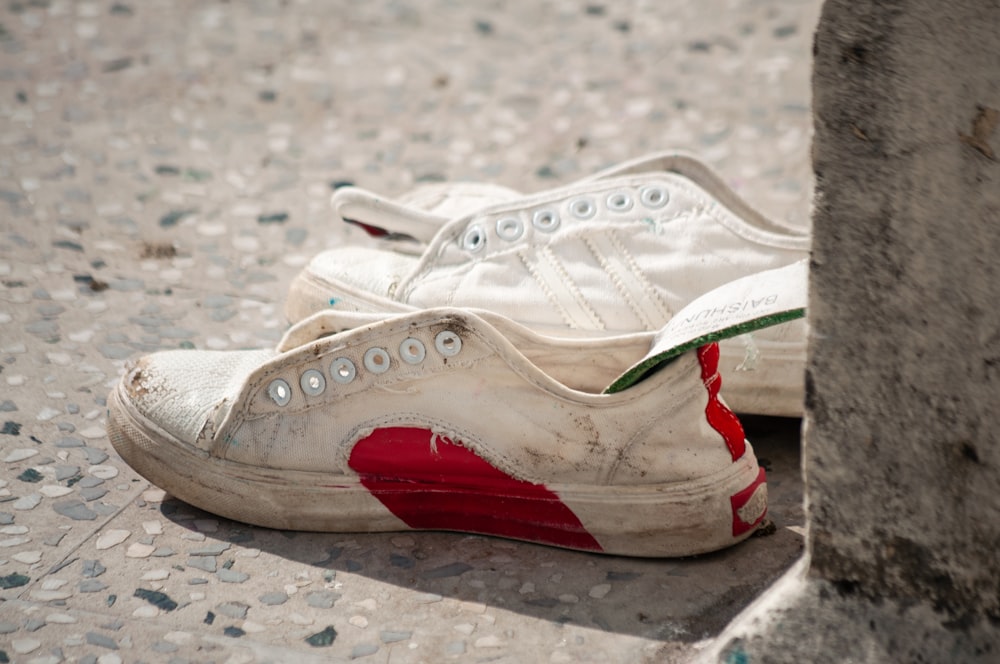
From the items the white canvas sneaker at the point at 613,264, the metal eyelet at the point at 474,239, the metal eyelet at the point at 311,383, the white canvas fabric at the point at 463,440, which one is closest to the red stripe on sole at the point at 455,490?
the white canvas fabric at the point at 463,440

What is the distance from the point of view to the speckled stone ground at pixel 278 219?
1.57 meters

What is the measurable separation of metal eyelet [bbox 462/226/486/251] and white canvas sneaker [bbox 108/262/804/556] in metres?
0.36

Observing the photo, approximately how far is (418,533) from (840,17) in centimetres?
101

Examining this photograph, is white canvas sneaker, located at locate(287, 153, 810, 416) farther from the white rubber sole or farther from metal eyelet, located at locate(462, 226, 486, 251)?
the white rubber sole

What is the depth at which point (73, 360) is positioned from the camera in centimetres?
223

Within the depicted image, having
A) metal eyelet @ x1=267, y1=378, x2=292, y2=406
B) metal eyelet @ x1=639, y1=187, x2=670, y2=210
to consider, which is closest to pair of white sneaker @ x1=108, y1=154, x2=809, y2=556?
metal eyelet @ x1=267, y1=378, x2=292, y2=406

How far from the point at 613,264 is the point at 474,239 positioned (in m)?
0.27

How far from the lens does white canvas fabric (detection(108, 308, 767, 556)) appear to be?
63.8 inches

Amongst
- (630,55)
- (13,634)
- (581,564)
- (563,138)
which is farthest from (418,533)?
(630,55)

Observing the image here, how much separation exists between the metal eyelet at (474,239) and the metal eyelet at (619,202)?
9.5 inches

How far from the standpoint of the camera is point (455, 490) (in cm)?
169

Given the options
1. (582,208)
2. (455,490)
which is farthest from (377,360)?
(582,208)

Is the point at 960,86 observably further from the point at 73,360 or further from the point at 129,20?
the point at 129,20

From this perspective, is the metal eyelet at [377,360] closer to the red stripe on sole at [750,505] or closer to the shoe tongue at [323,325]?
the shoe tongue at [323,325]
